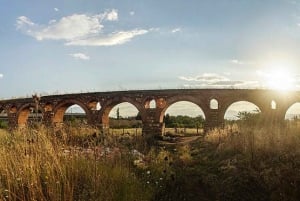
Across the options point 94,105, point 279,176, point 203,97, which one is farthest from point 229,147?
point 94,105

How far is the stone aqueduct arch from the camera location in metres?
28.1

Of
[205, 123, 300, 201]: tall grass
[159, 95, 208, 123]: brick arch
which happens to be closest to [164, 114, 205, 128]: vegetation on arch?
[159, 95, 208, 123]: brick arch

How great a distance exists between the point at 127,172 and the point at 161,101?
25.1 metres

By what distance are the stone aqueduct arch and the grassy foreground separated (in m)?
17.9

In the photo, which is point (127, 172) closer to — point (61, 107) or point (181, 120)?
point (61, 107)

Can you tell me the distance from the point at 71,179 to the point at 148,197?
49.3 inches

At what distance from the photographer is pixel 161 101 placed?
31.0 m

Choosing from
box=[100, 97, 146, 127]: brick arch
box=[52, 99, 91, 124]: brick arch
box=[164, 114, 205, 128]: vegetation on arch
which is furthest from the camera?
box=[164, 114, 205, 128]: vegetation on arch

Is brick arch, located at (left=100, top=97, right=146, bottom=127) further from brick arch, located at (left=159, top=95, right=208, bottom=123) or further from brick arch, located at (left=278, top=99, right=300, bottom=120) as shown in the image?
brick arch, located at (left=278, top=99, right=300, bottom=120)

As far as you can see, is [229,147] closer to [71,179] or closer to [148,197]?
[148,197]

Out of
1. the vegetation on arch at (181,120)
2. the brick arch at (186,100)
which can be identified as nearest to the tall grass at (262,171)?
the brick arch at (186,100)

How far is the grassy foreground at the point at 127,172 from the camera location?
4883 millimetres

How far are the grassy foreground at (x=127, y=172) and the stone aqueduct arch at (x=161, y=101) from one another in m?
17.9

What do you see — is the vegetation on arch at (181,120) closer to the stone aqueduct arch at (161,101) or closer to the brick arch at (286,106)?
the stone aqueduct arch at (161,101)
